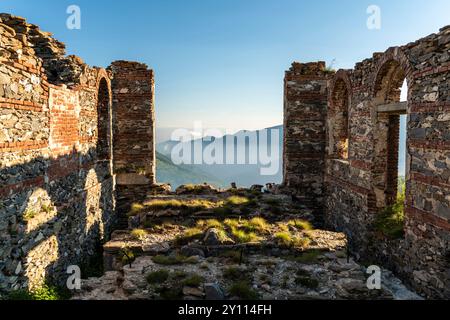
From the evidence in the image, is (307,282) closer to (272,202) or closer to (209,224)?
(209,224)

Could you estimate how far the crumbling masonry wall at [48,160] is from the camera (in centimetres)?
535

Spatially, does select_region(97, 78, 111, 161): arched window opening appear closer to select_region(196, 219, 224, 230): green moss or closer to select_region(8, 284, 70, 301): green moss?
select_region(196, 219, 224, 230): green moss

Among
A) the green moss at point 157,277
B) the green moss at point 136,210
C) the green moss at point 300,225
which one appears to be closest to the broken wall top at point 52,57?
the green moss at point 136,210

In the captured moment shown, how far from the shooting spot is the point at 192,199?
37.7ft

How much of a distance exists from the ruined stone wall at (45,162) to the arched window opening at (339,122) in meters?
7.74

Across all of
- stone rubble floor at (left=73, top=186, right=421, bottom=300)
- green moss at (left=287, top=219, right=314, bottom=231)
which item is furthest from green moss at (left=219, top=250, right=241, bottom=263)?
→ green moss at (left=287, top=219, right=314, bottom=231)

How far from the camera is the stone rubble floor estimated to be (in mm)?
5973

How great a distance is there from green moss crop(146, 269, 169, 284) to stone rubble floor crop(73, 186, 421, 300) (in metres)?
0.02

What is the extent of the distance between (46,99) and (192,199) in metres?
5.84

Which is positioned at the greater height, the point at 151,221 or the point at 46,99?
the point at 46,99

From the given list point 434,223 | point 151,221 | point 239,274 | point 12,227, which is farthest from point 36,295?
point 434,223

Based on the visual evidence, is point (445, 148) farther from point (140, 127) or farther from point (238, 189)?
point (140, 127)

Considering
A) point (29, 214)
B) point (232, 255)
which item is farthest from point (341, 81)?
point (29, 214)

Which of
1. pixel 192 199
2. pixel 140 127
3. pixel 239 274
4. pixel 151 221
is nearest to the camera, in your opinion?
pixel 239 274
